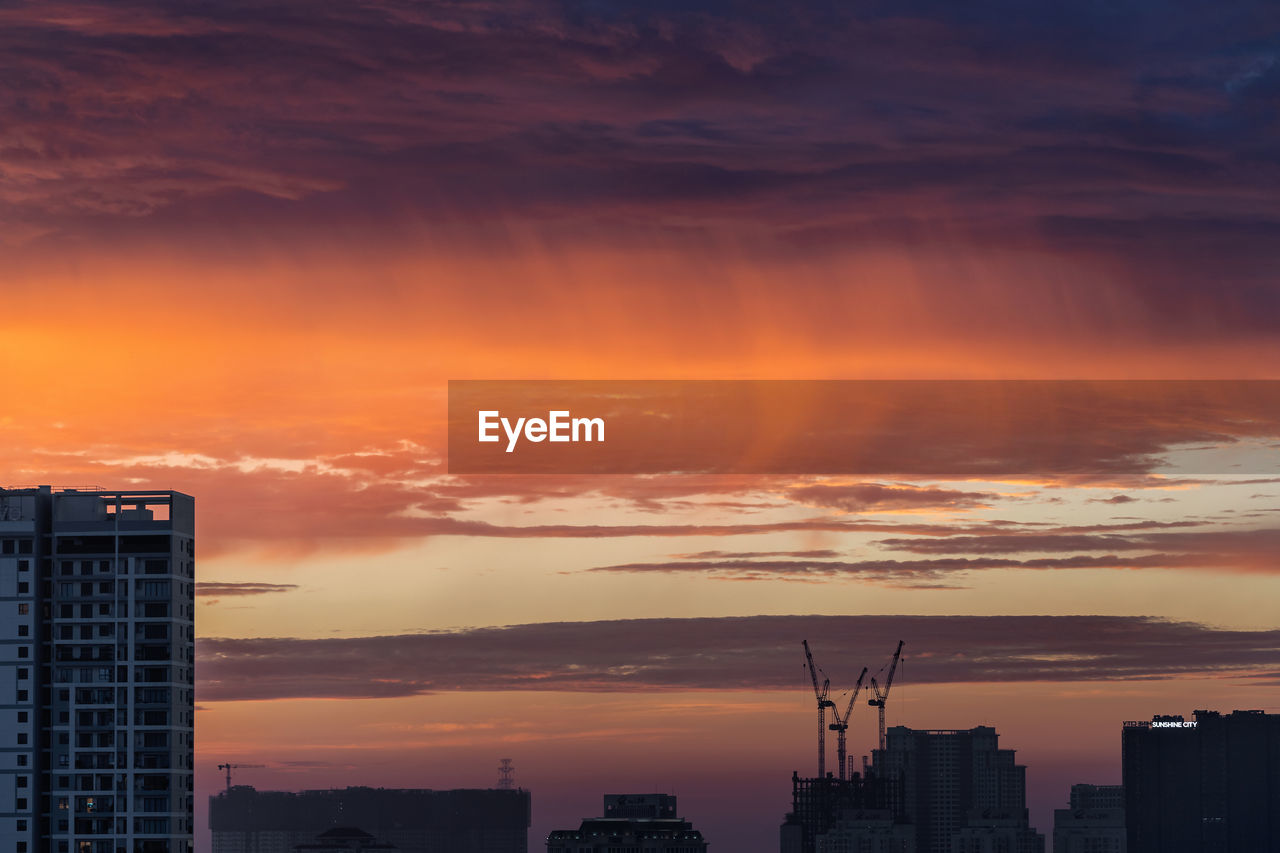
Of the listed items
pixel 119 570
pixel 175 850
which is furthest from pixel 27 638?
pixel 175 850

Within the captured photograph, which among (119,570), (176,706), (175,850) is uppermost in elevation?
(119,570)

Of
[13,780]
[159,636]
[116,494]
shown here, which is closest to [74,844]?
[13,780]

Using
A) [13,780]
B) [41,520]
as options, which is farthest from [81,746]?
[41,520]

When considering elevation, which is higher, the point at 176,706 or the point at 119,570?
the point at 119,570

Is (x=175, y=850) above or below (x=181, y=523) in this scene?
below

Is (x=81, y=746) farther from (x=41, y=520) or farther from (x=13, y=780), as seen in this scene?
(x=41, y=520)

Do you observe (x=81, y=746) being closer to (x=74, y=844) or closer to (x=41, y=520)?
(x=74, y=844)
